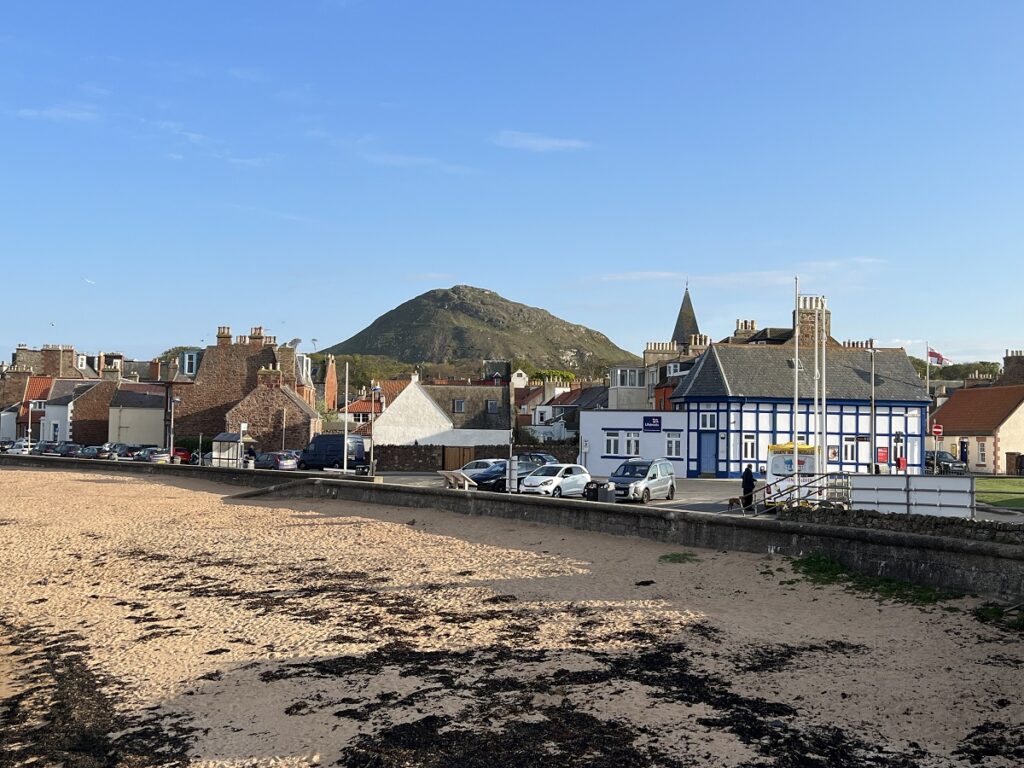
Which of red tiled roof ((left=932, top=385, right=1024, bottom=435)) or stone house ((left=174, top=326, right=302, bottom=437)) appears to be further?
stone house ((left=174, top=326, right=302, bottom=437))

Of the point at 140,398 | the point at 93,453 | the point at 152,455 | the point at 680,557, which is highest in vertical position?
the point at 140,398

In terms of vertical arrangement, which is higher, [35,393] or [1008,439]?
[35,393]

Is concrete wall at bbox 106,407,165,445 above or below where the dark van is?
above

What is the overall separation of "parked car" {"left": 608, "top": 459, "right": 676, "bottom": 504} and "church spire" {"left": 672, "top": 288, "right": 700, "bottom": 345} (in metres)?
53.9

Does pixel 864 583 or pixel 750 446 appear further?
pixel 750 446

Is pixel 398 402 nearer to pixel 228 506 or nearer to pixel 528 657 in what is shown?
pixel 228 506

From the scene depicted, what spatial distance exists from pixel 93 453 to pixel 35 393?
22.2m

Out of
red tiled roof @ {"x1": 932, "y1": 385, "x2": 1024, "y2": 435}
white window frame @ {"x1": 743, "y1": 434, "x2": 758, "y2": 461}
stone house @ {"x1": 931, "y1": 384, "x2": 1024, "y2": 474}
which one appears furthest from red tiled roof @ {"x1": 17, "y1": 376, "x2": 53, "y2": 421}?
red tiled roof @ {"x1": 932, "y1": 385, "x2": 1024, "y2": 435}

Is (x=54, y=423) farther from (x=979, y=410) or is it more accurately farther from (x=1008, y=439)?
(x=1008, y=439)

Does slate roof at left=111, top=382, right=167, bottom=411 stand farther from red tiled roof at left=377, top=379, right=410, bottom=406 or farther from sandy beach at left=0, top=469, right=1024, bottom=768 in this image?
sandy beach at left=0, top=469, right=1024, bottom=768

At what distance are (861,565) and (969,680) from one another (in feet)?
18.4

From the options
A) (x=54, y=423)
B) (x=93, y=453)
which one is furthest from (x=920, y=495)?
(x=54, y=423)

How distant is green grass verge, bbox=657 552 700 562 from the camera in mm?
17594

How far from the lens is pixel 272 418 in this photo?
54.0 meters
